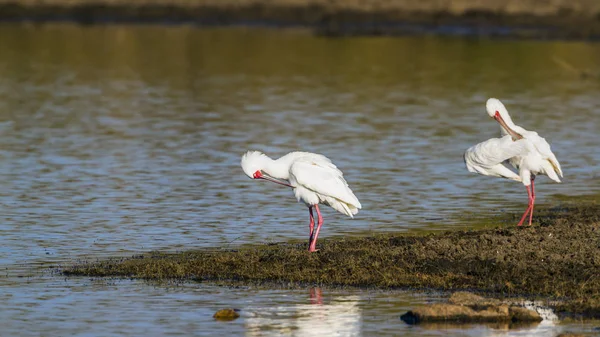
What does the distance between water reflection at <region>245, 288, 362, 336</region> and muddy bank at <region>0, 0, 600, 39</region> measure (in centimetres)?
2779

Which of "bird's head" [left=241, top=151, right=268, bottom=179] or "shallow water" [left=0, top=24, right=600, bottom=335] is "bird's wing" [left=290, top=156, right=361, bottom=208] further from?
"shallow water" [left=0, top=24, right=600, bottom=335]

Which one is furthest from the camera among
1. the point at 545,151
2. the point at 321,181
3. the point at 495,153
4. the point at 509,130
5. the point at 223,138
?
the point at 223,138

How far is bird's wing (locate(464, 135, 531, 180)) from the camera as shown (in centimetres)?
1434

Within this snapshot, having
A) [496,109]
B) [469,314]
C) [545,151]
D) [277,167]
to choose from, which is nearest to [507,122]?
[496,109]

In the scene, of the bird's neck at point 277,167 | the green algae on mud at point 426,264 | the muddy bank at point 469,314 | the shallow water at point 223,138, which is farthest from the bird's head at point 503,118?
the muddy bank at point 469,314

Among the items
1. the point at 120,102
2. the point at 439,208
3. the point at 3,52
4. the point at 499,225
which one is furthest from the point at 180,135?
the point at 3,52

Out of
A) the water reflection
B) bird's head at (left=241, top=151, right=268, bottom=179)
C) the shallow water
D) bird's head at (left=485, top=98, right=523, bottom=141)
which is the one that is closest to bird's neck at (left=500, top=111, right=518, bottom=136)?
bird's head at (left=485, top=98, right=523, bottom=141)

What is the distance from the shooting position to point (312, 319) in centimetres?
1052

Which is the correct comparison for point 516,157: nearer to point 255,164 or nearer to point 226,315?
point 255,164

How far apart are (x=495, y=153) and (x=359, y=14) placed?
28104mm

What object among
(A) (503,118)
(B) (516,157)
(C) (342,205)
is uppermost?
(A) (503,118)

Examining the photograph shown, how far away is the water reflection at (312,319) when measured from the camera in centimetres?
1015

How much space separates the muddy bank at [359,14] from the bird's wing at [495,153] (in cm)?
2372

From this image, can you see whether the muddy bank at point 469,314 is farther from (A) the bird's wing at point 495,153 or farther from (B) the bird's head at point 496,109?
(B) the bird's head at point 496,109
